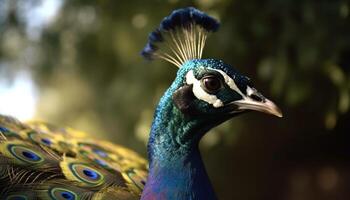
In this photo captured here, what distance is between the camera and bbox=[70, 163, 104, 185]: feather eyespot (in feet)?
6.52

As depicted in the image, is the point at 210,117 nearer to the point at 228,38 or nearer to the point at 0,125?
the point at 0,125

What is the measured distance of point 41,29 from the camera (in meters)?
4.46

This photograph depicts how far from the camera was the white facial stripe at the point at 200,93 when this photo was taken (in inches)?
71.1

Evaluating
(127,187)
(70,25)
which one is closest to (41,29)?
(70,25)

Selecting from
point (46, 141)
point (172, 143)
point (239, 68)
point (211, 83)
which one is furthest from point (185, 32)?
point (239, 68)

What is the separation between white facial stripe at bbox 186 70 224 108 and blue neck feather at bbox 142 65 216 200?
3 cm

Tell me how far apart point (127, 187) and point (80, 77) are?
8.70 ft

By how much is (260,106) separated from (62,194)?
62 centimetres

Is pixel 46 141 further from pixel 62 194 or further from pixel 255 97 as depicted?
pixel 255 97

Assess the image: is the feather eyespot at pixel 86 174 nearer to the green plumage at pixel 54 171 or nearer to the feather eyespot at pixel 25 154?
the green plumage at pixel 54 171

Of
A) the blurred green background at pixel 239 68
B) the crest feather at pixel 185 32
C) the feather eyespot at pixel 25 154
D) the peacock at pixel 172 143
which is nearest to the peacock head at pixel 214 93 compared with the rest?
the peacock at pixel 172 143

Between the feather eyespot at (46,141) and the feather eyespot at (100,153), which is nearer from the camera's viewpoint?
the feather eyespot at (46,141)

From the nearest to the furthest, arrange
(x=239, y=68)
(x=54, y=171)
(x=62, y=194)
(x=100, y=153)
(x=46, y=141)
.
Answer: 1. (x=62, y=194)
2. (x=54, y=171)
3. (x=46, y=141)
4. (x=100, y=153)
5. (x=239, y=68)

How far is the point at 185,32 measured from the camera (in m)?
2.02
